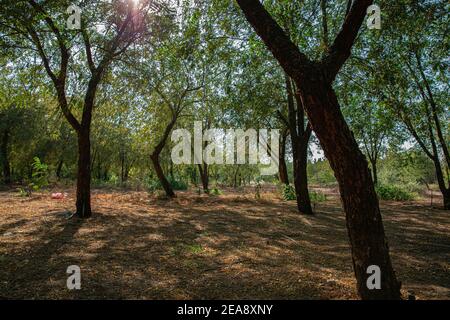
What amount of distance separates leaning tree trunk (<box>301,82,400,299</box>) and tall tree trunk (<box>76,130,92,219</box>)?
7705 millimetres

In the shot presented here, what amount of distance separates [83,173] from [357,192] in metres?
8.17

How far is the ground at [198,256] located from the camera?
4.45 m

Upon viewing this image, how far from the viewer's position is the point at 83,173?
31.4 ft

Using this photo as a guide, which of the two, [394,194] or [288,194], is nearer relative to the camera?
[288,194]

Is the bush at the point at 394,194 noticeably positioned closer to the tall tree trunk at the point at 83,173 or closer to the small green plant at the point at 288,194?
the small green plant at the point at 288,194

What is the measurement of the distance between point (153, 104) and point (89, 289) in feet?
44.1

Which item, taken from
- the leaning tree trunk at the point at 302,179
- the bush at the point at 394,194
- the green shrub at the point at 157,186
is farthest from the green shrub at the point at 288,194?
the green shrub at the point at 157,186

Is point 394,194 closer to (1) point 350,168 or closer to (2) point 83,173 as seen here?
(2) point 83,173

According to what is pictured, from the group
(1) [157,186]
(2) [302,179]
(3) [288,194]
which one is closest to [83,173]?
(2) [302,179]

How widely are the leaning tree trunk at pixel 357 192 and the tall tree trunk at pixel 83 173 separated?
7705mm

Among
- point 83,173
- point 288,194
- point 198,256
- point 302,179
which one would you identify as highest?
point 83,173

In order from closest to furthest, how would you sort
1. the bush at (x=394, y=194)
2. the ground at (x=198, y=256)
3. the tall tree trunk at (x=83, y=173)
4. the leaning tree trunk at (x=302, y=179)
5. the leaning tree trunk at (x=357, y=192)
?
the leaning tree trunk at (x=357, y=192) → the ground at (x=198, y=256) → the tall tree trunk at (x=83, y=173) → the leaning tree trunk at (x=302, y=179) → the bush at (x=394, y=194)

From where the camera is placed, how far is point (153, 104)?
55.5 feet

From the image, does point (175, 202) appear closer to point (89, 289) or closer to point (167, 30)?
point (167, 30)
